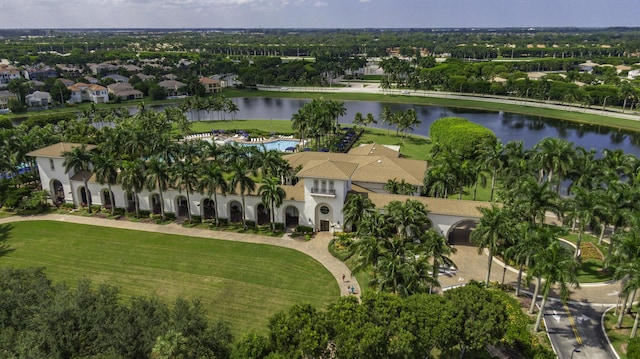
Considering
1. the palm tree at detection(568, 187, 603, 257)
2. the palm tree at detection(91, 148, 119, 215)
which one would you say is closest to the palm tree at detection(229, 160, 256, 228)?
the palm tree at detection(91, 148, 119, 215)

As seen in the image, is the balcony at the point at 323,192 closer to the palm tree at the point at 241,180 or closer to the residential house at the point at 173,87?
the palm tree at the point at 241,180

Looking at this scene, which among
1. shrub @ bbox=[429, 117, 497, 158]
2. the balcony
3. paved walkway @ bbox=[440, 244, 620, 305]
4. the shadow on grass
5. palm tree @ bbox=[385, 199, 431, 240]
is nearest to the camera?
paved walkway @ bbox=[440, 244, 620, 305]

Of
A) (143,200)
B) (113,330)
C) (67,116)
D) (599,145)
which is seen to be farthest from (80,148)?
(599,145)

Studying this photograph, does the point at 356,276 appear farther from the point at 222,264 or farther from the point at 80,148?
the point at 80,148

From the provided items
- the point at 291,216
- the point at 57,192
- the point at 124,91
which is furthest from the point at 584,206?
the point at 124,91

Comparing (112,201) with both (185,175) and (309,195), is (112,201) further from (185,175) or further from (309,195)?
(309,195)

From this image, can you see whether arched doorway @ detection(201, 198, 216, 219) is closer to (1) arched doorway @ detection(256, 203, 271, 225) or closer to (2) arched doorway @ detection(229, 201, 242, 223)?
(2) arched doorway @ detection(229, 201, 242, 223)
